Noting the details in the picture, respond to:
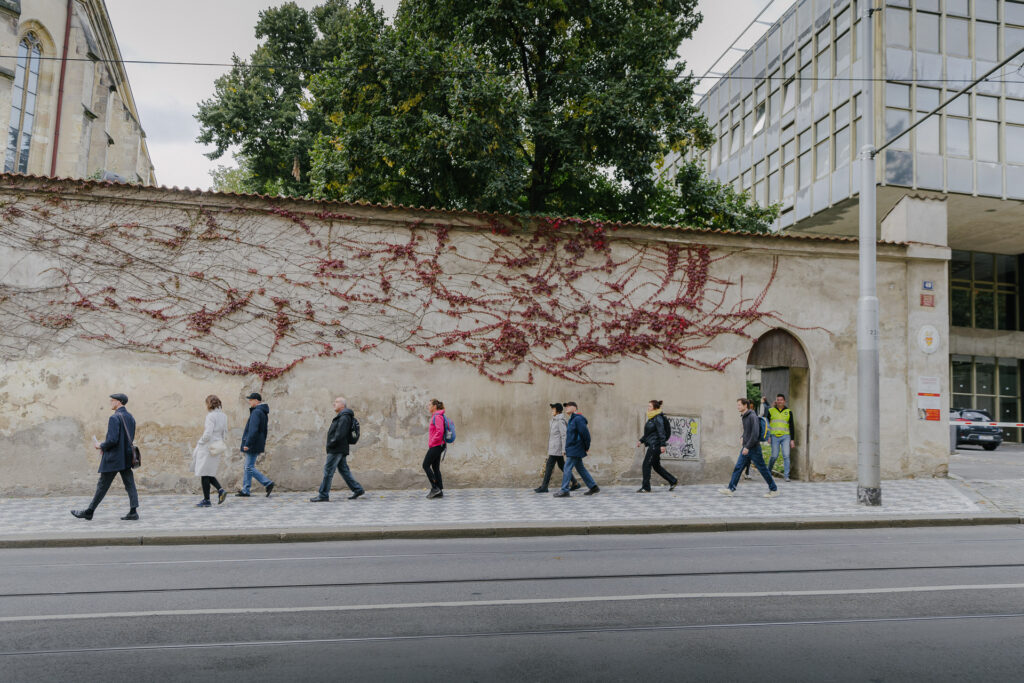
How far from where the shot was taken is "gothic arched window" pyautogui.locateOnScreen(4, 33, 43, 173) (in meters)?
23.3

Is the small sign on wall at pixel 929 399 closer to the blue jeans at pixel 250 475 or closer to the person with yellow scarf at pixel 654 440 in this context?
the person with yellow scarf at pixel 654 440

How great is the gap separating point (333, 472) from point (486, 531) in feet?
11.1

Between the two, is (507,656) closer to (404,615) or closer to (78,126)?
(404,615)

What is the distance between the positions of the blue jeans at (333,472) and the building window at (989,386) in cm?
2835

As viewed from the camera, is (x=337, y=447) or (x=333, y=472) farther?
(x=333, y=472)

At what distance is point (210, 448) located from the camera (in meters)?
10.7

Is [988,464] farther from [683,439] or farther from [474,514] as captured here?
[474,514]

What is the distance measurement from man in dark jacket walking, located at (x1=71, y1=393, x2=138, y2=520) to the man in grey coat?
20.7 feet

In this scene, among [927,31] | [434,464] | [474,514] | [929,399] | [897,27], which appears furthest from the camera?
[927,31]

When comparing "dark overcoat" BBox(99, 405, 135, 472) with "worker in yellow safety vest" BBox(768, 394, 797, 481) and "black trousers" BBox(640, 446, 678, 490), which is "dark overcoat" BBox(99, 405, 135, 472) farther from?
"worker in yellow safety vest" BBox(768, 394, 797, 481)

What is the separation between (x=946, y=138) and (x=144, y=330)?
2604 centimetres

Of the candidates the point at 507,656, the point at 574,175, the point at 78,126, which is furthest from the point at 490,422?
the point at 78,126

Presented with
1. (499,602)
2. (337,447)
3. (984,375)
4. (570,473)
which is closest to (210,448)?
(337,447)

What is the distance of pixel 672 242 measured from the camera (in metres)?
14.1
